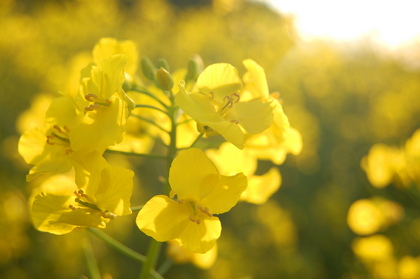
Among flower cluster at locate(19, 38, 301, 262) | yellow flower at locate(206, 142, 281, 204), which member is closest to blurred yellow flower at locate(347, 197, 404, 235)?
yellow flower at locate(206, 142, 281, 204)

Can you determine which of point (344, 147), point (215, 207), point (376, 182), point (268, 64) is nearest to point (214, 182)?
point (215, 207)

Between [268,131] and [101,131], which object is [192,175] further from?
[268,131]

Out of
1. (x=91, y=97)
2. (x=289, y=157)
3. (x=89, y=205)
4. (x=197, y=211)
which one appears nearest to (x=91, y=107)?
(x=91, y=97)

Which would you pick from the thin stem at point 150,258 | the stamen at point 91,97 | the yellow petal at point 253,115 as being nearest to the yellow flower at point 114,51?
the stamen at point 91,97

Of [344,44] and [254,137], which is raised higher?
[254,137]

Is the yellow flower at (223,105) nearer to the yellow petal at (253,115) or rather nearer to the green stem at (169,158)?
the yellow petal at (253,115)

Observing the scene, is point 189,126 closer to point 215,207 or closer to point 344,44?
point 215,207
